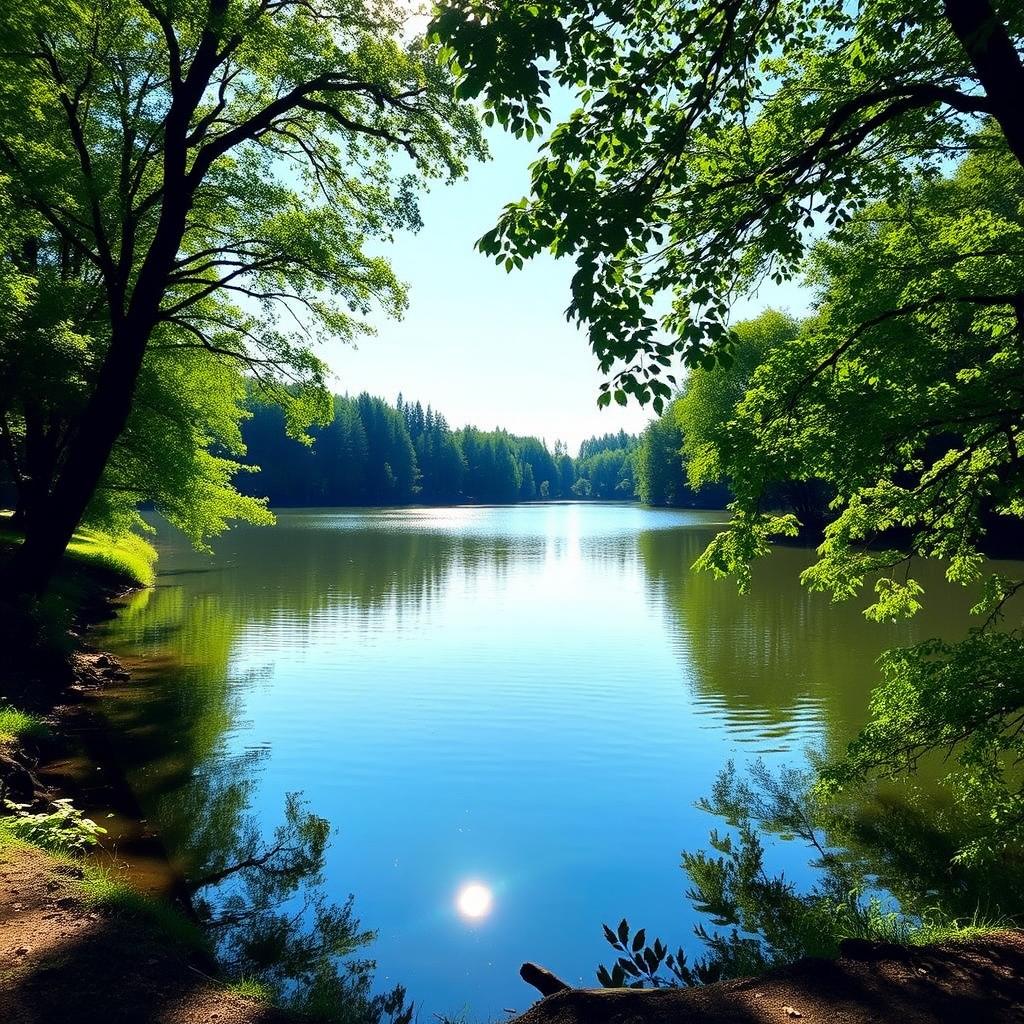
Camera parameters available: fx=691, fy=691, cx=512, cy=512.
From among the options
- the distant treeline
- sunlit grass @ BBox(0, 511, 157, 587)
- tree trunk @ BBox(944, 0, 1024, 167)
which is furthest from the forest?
the distant treeline

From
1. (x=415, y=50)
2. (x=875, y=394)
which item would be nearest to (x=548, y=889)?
(x=875, y=394)

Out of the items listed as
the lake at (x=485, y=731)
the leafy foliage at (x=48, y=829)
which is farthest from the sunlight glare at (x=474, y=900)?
the leafy foliage at (x=48, y=829)

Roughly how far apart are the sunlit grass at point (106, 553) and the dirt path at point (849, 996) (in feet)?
68.1

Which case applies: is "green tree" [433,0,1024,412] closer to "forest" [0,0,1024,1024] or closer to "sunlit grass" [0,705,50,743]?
"forest" [0,0,1024,1024]

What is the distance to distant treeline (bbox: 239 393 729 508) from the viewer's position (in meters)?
109

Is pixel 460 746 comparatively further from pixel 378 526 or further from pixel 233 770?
pixel 378 526

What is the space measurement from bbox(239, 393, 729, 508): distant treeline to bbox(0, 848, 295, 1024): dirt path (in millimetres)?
89198

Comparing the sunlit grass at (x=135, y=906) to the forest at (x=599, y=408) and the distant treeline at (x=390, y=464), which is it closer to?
the forest at (x=599, y=408)

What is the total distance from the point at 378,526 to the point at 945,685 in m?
58.6

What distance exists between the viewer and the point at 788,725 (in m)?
11.6

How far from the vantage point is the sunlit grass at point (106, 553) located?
2288 centimetres

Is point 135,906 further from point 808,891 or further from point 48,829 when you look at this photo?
point 808,891

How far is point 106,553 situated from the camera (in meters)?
25.3

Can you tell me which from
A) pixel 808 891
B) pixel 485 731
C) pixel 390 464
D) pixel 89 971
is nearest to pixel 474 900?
pixel 808 891
